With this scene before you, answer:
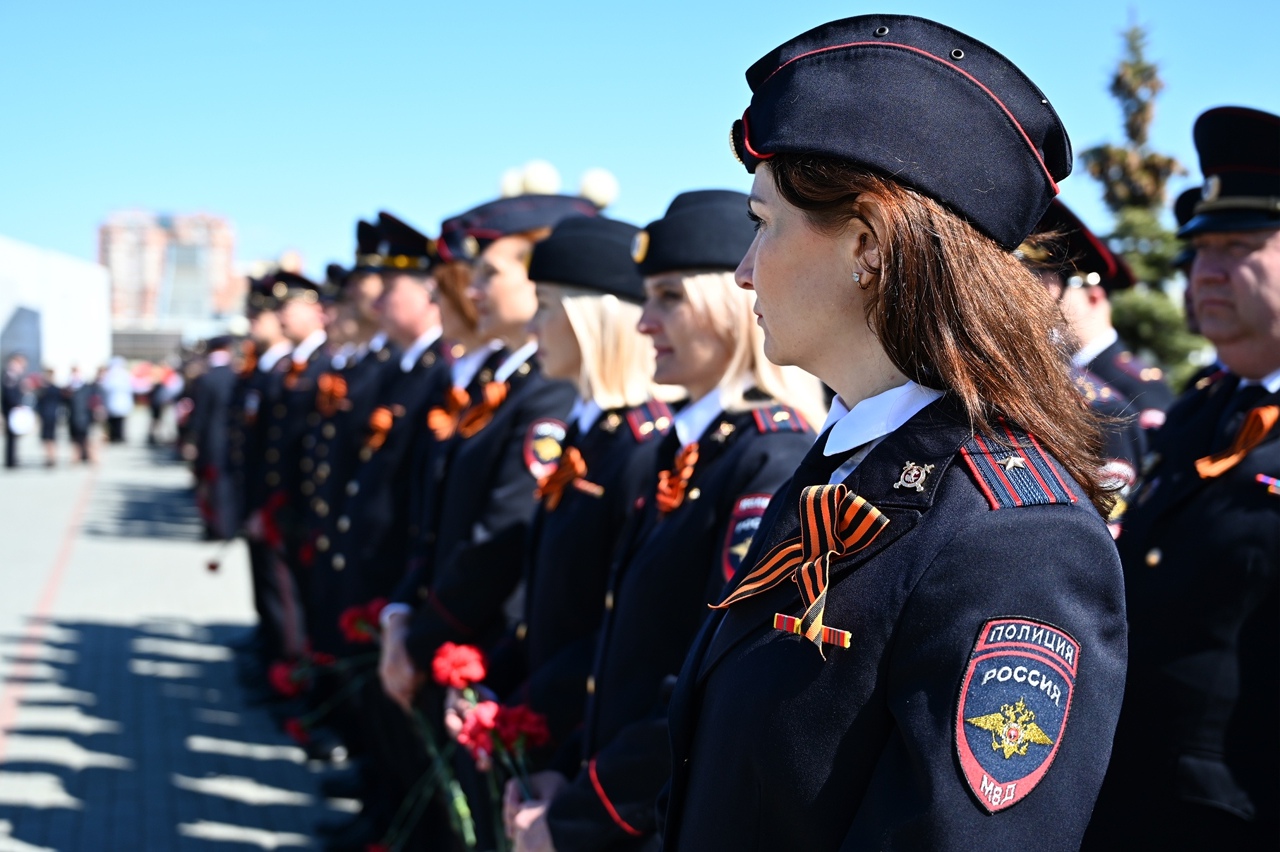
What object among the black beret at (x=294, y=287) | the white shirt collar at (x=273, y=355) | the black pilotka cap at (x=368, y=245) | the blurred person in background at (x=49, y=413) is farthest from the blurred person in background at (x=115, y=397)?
the black pilotka cap at (x=368, y=245)

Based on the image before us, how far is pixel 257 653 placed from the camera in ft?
28.5

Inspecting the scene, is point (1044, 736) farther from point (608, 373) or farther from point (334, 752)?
point (334, 752)

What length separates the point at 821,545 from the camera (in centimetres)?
139

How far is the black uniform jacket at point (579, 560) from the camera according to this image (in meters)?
3.04

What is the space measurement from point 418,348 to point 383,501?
0.97 meters

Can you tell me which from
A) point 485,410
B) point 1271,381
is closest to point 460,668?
point 485,410

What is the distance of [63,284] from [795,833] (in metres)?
40.8

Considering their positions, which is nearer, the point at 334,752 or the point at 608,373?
the point at 608,373

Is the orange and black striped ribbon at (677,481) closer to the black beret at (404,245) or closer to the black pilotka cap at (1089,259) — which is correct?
the black pilotka cap at (1089,259)

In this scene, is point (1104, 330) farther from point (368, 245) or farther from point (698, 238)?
point (368, 245)

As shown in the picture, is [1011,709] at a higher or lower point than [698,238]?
lower

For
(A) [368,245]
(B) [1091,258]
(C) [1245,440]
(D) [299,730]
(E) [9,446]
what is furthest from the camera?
(E) [9,446]

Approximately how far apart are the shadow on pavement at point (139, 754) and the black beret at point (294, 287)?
9.36 feet

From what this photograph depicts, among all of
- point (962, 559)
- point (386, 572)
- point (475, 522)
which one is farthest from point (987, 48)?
point (386, 572)
